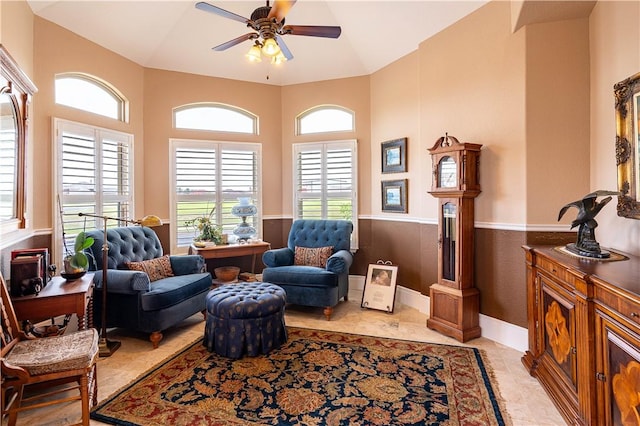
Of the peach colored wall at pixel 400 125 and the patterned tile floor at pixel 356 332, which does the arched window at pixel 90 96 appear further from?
the peach colored wall at pixel 400 125

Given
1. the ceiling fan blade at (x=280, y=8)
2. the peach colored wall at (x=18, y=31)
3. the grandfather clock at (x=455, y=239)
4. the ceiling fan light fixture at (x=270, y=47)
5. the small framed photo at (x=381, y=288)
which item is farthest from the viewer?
the small framed photo at (x=381, y=288)

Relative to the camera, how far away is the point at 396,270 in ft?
13.4

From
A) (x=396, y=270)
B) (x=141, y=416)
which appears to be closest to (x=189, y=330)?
(x=141, y=416)

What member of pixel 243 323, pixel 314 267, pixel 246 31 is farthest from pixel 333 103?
pixel 243 323

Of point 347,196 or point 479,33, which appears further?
point 347,196

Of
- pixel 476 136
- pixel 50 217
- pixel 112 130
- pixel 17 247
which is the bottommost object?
pixel 17 247

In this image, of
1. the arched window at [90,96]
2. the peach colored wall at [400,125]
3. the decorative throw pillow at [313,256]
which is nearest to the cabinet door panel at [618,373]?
the peach colored wall at [400,125]

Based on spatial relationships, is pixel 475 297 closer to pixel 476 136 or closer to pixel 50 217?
pixel 476 136

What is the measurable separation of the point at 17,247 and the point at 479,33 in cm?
460

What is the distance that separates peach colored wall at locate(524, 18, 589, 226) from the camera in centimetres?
279

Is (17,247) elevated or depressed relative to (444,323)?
elevated

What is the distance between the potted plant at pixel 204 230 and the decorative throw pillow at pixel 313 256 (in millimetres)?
1137

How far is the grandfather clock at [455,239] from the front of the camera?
314cm

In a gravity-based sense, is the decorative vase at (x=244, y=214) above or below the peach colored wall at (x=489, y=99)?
below
